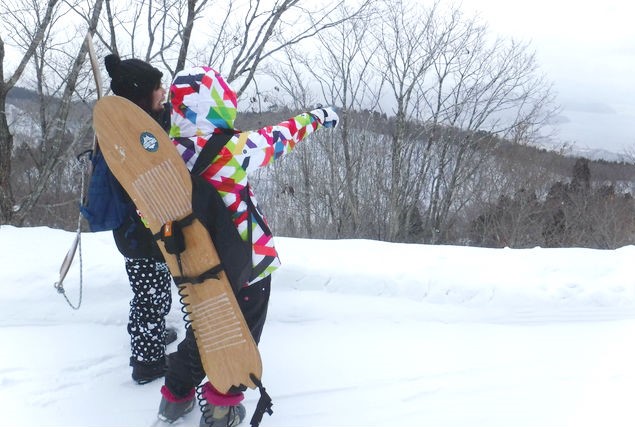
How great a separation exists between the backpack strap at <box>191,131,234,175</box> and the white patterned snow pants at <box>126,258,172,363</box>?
0.68m

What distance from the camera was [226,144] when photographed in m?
1.73

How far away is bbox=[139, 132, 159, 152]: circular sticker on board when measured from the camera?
1694 mm

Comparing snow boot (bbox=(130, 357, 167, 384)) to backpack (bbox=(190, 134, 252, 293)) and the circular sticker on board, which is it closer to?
backpack (bbox=(190, 134, 252, 293))

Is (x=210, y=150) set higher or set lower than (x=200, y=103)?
lower

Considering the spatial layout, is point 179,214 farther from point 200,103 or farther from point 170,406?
point 170,406

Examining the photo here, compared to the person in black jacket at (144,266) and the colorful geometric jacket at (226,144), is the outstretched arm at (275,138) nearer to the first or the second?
the colorful geometric jacket at (226,144)

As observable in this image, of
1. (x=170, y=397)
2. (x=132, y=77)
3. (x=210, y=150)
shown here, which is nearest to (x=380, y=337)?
(x=170, y=397)

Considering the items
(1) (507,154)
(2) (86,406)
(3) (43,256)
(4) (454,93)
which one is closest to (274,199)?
(4) (454,93)

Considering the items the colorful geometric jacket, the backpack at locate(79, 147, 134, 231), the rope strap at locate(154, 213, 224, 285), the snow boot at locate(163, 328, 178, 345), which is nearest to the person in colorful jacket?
the colorful geometric jacket

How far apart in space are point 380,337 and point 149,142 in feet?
5.59

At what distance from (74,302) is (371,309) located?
179 cm

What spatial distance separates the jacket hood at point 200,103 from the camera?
66.4 inches

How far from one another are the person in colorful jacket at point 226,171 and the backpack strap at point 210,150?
16mm

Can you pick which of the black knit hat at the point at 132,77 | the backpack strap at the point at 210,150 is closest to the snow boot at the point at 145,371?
the backpack strap at the point at 210,150
